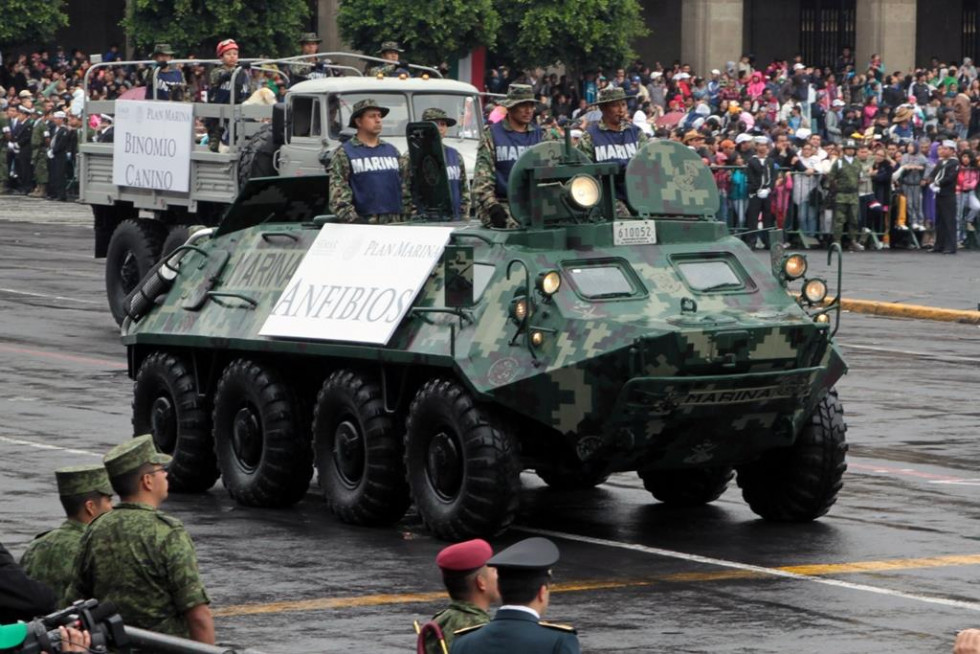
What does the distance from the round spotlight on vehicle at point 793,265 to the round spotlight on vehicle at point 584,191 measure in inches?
47.8

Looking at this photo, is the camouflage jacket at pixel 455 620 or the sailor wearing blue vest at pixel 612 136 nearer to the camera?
the camouflage jacket at pixel 455 620

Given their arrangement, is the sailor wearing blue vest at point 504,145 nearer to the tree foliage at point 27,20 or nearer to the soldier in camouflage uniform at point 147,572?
the soldier in camouflage uniform at point 147,572

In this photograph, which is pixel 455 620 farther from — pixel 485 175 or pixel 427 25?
pixel 427 25

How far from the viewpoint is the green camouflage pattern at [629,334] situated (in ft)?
44.4

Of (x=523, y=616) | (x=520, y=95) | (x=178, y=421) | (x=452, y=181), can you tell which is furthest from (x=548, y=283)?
(x=523, y=616)

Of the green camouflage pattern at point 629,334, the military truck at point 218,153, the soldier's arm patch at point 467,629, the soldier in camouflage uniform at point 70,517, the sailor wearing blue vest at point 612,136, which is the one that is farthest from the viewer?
the military truck at point 218,153

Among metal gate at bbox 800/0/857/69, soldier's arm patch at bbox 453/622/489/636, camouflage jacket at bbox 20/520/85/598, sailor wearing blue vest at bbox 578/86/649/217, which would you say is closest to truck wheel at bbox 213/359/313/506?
sailor wearing blue vest at bbox 578/86/649/217

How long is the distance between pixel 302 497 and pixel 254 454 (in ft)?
1.50

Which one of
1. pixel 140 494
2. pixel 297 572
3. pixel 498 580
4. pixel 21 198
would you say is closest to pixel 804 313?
pixel 297 572

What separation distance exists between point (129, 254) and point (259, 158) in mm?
2331

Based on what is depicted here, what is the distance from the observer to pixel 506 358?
13820 mm

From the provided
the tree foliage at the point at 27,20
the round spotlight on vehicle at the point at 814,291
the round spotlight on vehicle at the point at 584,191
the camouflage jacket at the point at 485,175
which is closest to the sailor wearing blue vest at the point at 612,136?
the camouflage jacket at the point at 485,175

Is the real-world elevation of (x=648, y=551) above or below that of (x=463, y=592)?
below

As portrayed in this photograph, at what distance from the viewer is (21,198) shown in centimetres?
4794
